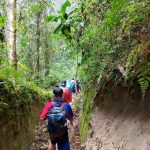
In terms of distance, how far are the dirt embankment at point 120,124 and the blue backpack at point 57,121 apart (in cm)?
83

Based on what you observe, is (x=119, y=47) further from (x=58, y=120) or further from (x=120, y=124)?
(x=58, y=120)

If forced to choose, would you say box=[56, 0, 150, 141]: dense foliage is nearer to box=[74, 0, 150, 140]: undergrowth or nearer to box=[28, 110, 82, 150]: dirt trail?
box=[74, 0, 150, 140]: undergrowth

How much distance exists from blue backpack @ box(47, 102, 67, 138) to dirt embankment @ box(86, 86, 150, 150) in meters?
0.83

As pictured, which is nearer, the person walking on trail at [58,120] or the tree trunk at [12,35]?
the person walking on trail at [58,120]

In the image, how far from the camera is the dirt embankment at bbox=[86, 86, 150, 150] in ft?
13.0

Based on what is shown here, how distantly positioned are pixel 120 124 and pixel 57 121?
4.01 ft

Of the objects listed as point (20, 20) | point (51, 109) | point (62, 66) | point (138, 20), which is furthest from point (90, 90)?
point (62, 66)

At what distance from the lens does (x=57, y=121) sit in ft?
17.7

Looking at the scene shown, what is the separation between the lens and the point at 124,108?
15.9 feet

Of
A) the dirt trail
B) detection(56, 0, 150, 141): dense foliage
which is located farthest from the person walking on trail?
the dirt trail

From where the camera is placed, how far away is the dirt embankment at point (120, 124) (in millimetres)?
3968

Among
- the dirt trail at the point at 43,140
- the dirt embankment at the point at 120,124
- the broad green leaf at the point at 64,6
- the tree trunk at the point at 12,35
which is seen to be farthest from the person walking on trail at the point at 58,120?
the tree trunk at the point at 12,35

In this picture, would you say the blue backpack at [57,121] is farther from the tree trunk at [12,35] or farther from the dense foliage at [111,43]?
the tree trunk at [12,35]

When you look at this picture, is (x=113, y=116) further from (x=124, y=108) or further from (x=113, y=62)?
(x=113, y=62)
